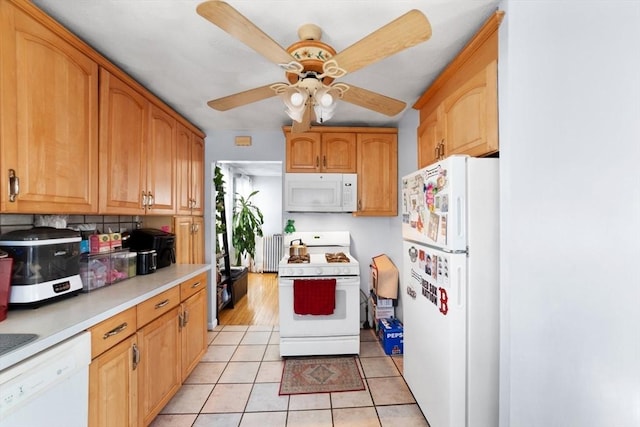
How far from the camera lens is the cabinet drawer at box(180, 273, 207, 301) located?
6.68 feet

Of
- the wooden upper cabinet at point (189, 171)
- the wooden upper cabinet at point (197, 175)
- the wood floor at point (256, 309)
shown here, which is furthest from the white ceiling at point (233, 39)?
the wood floor at point (256, 309)

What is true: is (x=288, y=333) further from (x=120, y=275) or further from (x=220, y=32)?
(x=220, y=32)

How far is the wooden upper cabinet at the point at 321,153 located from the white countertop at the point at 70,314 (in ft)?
5.46

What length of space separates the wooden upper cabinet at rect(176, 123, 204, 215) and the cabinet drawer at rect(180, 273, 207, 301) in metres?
0.70

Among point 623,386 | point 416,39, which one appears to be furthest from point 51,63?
point 623,386

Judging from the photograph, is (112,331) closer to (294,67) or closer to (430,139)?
(294,67)

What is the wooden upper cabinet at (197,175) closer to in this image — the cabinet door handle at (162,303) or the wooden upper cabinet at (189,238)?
the wooden upper cabinet at (189,238)

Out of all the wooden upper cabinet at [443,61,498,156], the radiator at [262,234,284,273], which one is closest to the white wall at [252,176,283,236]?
the radiator at [262,234,284,273]

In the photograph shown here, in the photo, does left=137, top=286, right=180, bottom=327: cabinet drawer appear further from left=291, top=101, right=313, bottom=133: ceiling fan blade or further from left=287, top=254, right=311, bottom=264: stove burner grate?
left=291, top=101, right=313, bottom=133: ceiling fan blade

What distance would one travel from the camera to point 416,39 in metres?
1.03

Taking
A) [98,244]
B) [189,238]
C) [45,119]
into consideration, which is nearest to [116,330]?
[98,244]

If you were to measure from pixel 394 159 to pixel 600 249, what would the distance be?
2.11m

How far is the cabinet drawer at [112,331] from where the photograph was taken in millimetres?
1234

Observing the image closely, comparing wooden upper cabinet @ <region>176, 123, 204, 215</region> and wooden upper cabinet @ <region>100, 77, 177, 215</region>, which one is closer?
Result: wooden upper cabinet @ <region>100, 77, 177, 215</region>
